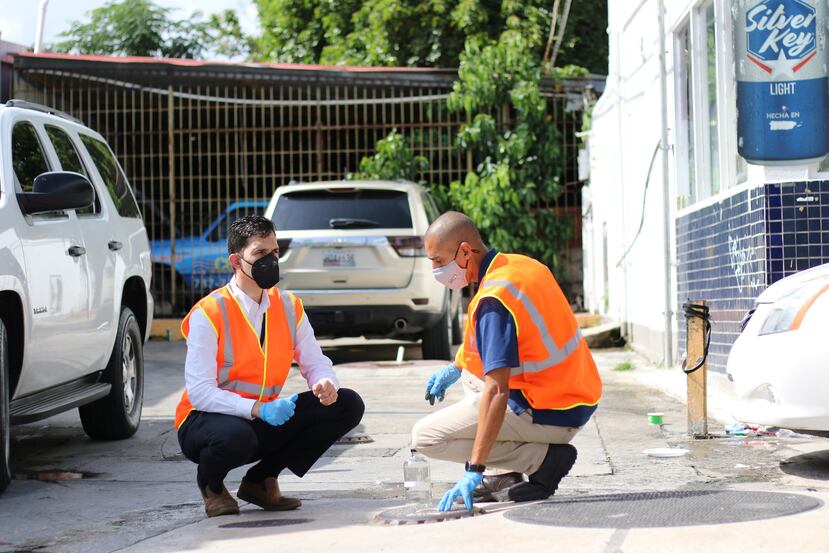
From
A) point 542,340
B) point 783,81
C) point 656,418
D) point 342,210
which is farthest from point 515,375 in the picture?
point 342,210

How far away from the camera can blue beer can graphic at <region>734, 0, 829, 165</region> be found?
850 cm

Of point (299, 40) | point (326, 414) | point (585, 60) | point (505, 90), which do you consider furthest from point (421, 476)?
point (299, 40)

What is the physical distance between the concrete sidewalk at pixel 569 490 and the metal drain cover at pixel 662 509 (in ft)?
0.20

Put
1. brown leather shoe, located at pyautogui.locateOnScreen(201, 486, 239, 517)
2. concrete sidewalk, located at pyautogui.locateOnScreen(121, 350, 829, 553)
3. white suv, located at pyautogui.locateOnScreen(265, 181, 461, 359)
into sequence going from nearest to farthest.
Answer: concrete sidewalk, located at pyautogui.locateOnScreen(121, 350, 829, 553) → brown leather shoe, located at pyautogui.locateOnScreen(201, 486, 239, 517) → white suv, located at pyautogui.locateOnScreen(265, 181, 461, 359)

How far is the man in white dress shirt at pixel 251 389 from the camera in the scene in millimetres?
5477

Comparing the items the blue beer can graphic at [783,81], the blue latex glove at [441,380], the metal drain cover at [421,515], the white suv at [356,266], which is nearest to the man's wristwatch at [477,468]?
the metal drain cover at [421,515]

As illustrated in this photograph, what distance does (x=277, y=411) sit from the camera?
5348mm

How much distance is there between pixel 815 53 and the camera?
8539mm

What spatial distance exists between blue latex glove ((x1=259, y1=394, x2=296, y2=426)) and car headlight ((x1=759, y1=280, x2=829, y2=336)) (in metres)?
2.45

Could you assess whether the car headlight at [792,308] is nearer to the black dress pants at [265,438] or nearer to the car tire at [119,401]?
the black dress pants at [265,438]

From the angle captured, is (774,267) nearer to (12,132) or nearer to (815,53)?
(815,53)

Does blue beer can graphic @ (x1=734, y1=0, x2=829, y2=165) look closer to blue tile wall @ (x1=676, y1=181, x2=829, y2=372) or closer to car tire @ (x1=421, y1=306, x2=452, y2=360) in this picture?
blue tile wall @ (x1=676, y1=181, x2=829, y2=372)

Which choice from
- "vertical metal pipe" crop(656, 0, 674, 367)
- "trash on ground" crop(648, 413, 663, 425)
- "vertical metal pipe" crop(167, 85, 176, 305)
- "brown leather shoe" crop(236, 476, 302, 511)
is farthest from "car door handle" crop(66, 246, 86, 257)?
"vertical metal pipe" crop(167, 85, 176, 305)

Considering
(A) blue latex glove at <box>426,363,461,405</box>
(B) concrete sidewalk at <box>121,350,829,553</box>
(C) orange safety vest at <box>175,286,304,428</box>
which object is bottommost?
(B) concrete sidewalk at <box>121,350,829,553</box>
